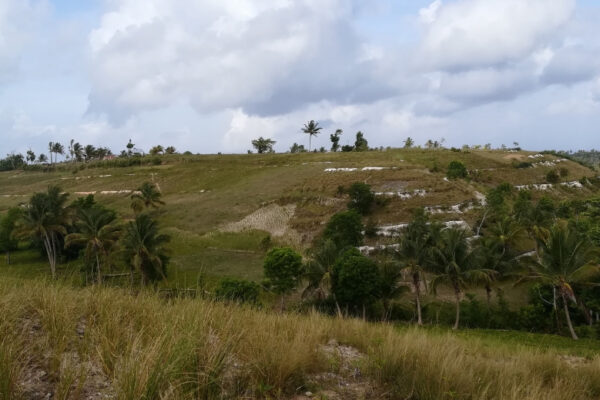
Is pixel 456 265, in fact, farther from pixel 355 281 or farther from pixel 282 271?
pixel 282 271

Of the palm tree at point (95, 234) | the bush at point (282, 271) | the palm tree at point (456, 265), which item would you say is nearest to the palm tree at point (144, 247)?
the palm tree at point (95, 234)

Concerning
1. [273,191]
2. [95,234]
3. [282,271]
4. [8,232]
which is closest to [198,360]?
[282,271]

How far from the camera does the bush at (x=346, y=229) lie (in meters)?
48.7

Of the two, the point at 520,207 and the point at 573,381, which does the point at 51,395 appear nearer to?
the point at 573,381

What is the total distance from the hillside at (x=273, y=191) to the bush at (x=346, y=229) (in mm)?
4120

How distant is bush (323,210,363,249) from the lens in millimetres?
48734

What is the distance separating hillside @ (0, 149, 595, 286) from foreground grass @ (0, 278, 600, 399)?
3349 centimetres

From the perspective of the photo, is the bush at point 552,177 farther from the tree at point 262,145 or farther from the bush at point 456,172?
the tree at point 262,145

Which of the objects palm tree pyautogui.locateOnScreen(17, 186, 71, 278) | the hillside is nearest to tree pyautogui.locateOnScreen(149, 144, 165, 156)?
the hillside

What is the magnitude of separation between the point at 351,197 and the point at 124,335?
57.4 meters

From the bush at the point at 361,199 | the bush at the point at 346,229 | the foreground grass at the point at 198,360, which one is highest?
the foreground grass at the point at 198,360

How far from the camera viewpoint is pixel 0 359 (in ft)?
11.7

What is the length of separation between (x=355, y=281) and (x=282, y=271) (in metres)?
6.64

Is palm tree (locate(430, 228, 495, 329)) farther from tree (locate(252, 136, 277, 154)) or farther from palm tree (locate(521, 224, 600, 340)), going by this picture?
tree (locate(252, 136, 277, 154))
